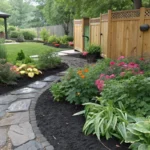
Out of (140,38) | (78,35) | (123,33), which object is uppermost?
(78,35)

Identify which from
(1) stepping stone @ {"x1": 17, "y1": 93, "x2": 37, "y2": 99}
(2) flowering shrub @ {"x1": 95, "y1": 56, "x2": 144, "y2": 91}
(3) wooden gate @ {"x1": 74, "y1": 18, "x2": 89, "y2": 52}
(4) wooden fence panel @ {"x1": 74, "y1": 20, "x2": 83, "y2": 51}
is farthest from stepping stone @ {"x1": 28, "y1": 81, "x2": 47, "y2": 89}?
(4) wooden fence panel @ {"x1": 74, "y1": 20, "x2": 83, "y2": 51}

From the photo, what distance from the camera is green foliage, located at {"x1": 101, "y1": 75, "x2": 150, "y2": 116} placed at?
2400 millimetres

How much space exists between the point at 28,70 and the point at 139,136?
3.74m

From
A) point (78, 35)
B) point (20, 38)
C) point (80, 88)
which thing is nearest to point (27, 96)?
point (80, 88)

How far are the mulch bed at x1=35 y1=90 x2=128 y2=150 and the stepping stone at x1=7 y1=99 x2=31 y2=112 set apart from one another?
19 cm

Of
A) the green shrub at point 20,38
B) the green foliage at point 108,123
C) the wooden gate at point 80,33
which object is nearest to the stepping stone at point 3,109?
the green foliage at point 108,123

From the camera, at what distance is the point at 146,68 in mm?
3756

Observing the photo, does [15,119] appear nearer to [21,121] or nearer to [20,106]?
[21,121]

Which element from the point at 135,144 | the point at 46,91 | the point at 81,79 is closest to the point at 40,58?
the point at 46,91

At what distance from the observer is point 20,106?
3.43 m

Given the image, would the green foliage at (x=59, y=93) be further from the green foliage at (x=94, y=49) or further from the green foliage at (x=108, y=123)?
the green foliage at (x=94, y=49)

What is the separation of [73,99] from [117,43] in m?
3.79

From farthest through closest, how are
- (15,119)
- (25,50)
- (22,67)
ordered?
1. (25,50)
2. (22,67)
3. (15,119)

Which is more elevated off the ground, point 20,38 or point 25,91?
point 20,38
